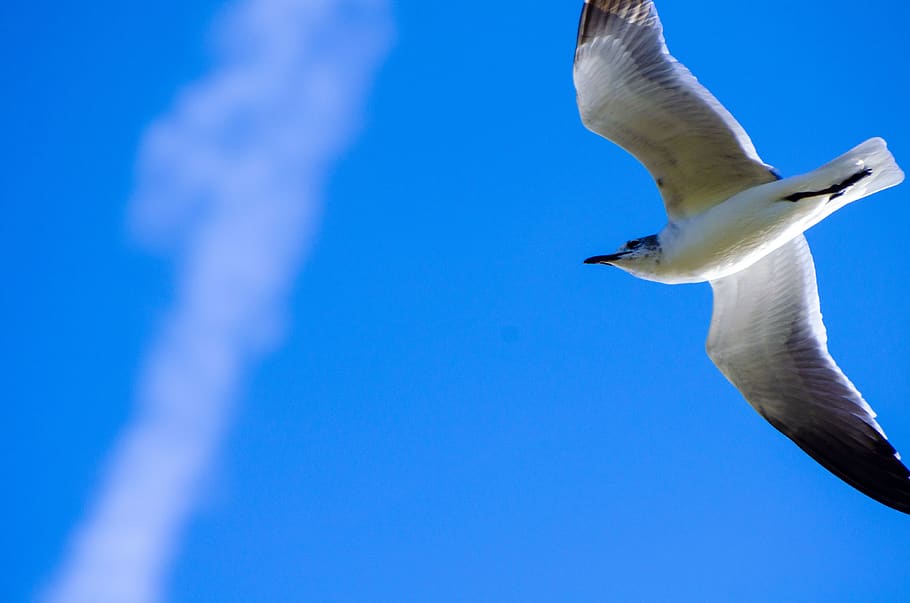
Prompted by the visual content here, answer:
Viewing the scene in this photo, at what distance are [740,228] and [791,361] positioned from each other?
4.91 ft

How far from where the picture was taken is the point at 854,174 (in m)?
7.05

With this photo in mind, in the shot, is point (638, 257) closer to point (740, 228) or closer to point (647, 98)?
point (740, 228)

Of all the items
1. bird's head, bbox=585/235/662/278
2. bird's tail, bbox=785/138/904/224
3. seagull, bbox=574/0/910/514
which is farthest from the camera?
bird's head, bbox=585/235/662/278

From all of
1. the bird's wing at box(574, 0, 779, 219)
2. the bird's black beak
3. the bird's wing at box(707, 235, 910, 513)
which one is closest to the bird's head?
the bird's black beak

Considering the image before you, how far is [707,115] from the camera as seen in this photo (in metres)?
7.32

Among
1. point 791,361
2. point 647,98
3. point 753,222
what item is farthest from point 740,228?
point 791,361

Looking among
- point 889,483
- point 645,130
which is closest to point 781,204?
point 645,130

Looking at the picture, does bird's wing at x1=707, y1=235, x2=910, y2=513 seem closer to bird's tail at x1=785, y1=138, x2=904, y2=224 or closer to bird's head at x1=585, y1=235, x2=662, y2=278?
bird's head at x1=585, y1=235, x2=662, y2=278

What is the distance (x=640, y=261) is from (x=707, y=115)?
3.90ft

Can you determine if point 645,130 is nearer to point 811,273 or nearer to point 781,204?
point 781,204

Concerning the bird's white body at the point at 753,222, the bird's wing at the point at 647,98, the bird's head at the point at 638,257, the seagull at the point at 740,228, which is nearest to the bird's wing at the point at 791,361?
the seagull at the point at 740,228

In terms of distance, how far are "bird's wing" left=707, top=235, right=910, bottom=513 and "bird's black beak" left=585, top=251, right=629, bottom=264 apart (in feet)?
3.17

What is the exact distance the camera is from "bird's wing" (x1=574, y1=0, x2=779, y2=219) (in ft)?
23.9

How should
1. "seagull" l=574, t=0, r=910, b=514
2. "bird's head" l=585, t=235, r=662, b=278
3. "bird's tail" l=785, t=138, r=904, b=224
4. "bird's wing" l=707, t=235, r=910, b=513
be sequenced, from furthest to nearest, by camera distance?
1. "bird's wing" l=707, t=235, r=910, b=513
2. "bird's head" l=585, t=235, r=662, b=278
3. "seagull" l=574, t=0, r=910, b=514
4. "bird's tail" l=785, t=138, r=904, b=224
